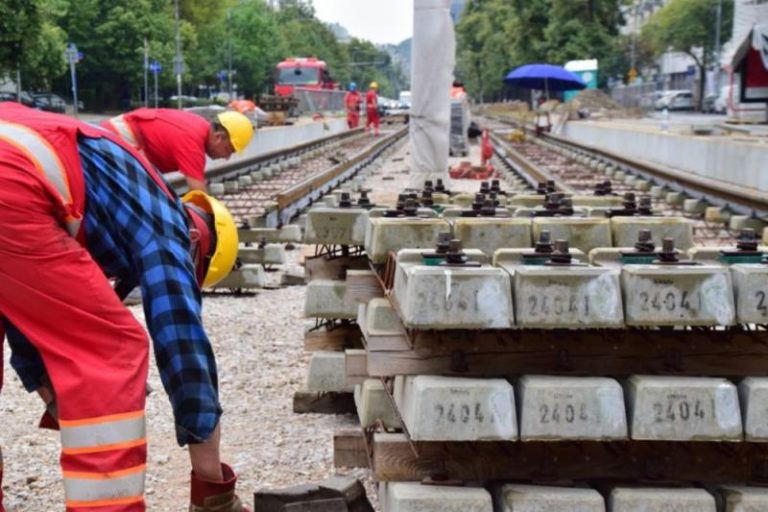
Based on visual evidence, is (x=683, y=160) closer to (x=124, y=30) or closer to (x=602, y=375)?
(x=602, y=375)

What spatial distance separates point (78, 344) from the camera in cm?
279

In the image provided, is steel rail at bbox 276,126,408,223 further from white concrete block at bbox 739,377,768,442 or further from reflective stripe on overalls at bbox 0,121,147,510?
reflective stripe on overalls at bbox 0,121,147,510

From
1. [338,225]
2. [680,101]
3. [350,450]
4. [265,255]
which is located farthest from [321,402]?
[680,101]

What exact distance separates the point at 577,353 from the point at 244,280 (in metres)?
5.35

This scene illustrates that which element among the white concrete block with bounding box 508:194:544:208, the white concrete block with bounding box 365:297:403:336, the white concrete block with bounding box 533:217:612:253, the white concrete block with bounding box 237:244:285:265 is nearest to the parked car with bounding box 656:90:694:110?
the white concrete block with bounding box 237:244:285:265

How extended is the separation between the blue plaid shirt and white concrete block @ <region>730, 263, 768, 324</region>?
5.19 feet

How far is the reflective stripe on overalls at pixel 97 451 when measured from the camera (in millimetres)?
2736

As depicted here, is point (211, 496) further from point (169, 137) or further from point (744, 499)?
point (169, 137)

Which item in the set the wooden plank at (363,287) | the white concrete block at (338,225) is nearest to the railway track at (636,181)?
the white concrete block at (338,225)

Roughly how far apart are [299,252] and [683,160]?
11202mm

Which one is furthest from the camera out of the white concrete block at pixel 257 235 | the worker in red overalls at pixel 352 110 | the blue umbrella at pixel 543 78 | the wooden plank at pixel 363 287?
the worker in red overalls at pixel 352 110

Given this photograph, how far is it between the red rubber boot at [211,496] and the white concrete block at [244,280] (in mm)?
5102

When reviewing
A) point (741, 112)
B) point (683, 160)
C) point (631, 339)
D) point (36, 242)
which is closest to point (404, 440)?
point (631, 339)

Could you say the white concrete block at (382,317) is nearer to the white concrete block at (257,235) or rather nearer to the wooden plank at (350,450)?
the wooden plank at (350,450)
